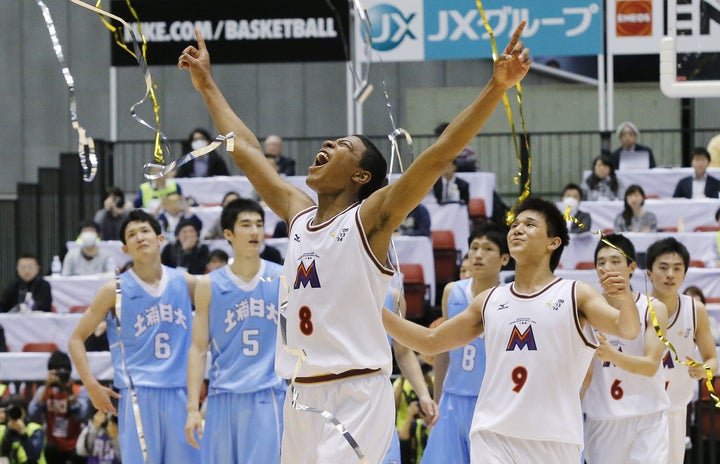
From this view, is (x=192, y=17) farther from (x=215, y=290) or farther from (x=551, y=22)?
(x=215, y=290)

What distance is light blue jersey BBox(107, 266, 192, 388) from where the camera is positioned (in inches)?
309

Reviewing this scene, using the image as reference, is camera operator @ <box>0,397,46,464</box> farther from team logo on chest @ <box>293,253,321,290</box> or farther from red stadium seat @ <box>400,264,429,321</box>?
team logo on chest @ <box>293,253,321,290</box>

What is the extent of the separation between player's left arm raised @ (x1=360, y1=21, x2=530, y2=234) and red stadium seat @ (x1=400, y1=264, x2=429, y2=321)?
26.5ft

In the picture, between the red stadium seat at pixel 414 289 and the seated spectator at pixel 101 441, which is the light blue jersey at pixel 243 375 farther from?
the red stadium seat at pixel 414 289

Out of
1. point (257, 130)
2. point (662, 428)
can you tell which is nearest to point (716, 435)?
point (662, 428)

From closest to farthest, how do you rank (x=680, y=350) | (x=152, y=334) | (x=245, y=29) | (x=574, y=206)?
(x=152, y=334) < (x=680, y=350) < (x=574, y=206) < (x=245, y=29)

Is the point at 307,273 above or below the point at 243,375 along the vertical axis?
above

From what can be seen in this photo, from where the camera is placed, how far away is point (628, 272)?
748 cm

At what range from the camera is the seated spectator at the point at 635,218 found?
13242mm

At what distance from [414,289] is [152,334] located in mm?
5287

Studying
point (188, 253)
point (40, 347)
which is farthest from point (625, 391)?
point (40, 347)

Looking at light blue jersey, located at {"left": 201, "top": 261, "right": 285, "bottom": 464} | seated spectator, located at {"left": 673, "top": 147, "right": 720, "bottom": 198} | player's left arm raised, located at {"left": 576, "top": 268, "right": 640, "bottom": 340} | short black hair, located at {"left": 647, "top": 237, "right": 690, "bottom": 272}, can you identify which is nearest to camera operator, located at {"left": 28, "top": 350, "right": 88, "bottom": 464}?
light blue jersey, located at {"left": 201, "top": 261, "right": 285, "bottom": 464}

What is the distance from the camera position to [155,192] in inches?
576

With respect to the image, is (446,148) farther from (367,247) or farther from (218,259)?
(218,259)
